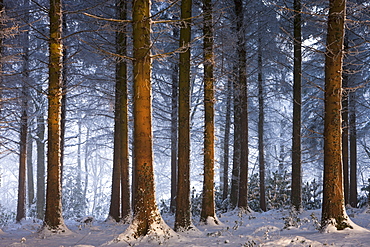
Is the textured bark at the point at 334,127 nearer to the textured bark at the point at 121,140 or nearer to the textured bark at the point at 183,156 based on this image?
the textured bark at the point at 183,156

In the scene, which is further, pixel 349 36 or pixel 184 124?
pixel 349 36

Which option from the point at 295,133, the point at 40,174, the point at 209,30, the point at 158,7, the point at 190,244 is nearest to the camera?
the point at 190,244

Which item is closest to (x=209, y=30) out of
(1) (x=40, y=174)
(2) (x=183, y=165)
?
(2) (x=183, y=165)

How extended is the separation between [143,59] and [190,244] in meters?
4.24

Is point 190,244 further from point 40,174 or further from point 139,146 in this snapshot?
point 40,174

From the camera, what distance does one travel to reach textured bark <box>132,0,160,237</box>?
22.7ft

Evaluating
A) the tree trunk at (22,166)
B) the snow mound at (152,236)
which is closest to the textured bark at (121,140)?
the snow mound at (152,236)

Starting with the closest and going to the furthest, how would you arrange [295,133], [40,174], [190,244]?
1. [190,244]
2. [295,133]
3. [40,174]

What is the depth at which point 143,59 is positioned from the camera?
7301mm

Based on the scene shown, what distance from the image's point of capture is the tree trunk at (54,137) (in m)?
8.88

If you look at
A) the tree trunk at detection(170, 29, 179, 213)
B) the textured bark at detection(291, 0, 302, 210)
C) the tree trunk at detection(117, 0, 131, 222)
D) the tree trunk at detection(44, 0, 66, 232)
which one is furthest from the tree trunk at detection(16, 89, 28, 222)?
the textured bark at detection(291, 0, 302, 210)

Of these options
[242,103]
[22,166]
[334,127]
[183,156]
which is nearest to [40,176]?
[22,166]

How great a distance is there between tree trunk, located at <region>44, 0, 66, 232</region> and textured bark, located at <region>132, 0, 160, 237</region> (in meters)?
3.06

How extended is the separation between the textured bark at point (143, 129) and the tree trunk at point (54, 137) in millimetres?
3065
